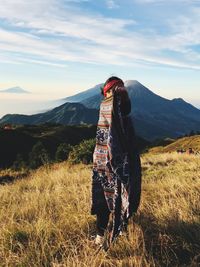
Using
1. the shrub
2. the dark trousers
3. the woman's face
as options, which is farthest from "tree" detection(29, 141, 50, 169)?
the woman's face

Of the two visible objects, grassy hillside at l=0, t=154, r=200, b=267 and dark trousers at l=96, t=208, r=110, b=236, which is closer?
grassy hillside at l=0, t=154, r=200, b=267

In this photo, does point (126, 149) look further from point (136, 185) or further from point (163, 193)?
point (163, 193)

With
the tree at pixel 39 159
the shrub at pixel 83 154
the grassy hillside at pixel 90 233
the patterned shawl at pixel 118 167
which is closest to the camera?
the grassy hillside at pixel 90 233

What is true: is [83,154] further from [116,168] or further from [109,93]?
[116,168]

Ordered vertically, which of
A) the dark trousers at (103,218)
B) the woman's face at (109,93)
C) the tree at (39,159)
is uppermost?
the woman's face at (109,93)

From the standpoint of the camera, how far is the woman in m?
4.93

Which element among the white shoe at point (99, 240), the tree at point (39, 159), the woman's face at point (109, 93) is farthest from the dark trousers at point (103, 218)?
the tree at point (39, 159)

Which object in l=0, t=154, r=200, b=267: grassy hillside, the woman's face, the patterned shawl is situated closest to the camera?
l=0, t=154, r=200, b=267: grassy hillside

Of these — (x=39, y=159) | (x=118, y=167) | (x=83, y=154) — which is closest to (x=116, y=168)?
(x=118, y=167)

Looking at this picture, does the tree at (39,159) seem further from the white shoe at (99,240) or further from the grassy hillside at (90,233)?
the white shoe at (99,240)

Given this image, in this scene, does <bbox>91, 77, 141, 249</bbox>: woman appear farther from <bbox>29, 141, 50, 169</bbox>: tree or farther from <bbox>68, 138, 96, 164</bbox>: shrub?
<bbox>68, 138, 96, 164</bbox>: shrub

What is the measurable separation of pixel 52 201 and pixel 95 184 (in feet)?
7.25

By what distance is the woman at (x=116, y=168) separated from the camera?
4.93 metres

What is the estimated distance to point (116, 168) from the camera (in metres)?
4.90
